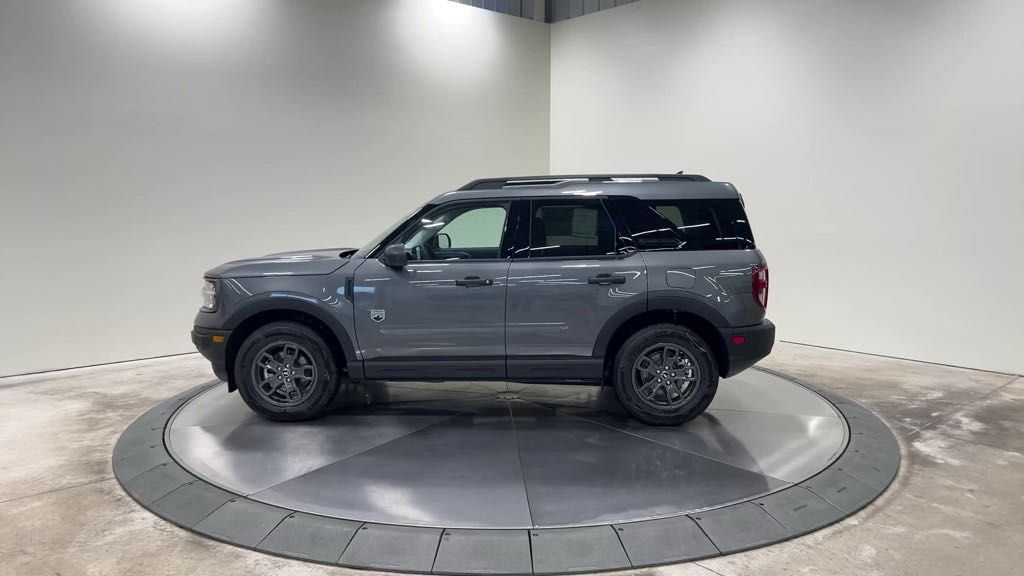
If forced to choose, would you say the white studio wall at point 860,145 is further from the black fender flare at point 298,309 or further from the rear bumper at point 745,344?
the black fender flare at point 298,309

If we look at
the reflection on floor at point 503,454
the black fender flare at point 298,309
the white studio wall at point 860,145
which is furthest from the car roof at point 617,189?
the white studio wall at point 860,145

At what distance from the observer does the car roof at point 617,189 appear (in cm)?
439

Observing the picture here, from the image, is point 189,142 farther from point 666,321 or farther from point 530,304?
point 666,321

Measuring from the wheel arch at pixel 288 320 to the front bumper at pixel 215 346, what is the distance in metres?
0.02

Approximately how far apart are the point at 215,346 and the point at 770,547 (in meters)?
3.72

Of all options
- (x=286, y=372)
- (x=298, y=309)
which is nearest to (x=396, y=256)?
(x=298, y=309)

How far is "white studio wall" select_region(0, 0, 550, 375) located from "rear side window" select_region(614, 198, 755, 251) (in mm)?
4467

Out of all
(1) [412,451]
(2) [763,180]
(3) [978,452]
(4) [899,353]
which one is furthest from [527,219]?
(4) [899,353]

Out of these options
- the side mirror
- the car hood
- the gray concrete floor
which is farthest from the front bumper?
the side mirror

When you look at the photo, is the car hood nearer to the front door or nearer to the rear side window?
the front door

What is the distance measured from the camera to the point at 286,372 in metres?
4.45

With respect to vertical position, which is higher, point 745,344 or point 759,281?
point 759,281

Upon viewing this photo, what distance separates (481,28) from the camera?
8.70 metres

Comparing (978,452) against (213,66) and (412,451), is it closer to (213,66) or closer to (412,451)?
(412,451)
